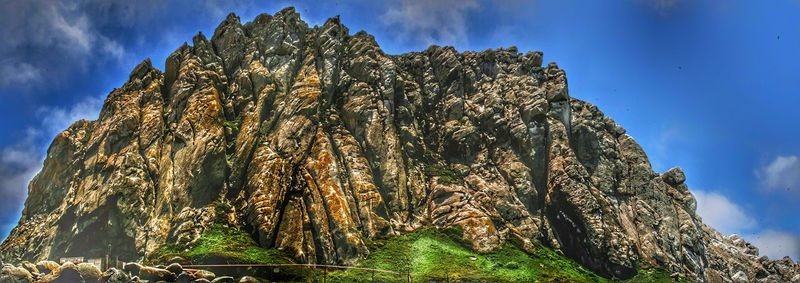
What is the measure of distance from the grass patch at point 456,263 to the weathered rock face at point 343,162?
3.11m

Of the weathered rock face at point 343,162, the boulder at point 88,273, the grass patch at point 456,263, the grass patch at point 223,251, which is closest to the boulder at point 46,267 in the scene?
the boulder at point 88,273

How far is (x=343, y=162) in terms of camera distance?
430ft

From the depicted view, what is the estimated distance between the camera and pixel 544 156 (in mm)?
147125

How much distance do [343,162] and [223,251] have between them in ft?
113

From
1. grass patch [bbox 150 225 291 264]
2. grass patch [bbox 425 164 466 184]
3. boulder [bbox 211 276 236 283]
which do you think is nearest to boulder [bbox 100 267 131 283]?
boulder [bbox 211 276 236 283]

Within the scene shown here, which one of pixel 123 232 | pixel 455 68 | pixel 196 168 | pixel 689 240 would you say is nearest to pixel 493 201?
pixel 455 68

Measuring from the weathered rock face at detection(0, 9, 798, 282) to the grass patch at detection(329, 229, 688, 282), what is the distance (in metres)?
3.11

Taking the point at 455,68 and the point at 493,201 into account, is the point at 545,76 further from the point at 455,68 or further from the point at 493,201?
the point at 493,201

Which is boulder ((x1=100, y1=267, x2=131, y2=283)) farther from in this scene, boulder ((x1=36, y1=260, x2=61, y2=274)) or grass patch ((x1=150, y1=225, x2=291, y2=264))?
grass patch ((x1=150, y1=225, x2=291, y2=264))

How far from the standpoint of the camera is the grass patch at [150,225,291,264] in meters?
102

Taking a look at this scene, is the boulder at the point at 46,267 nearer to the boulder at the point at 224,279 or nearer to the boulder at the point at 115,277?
the boulder at the point at 115,277

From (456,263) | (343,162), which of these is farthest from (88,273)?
(456,263)

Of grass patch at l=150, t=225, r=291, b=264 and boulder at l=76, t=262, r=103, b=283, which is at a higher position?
grass patch at l=150, t=225, r=291, b=264

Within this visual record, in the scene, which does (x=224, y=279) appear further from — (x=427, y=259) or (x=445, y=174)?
(x=445, y=174)
